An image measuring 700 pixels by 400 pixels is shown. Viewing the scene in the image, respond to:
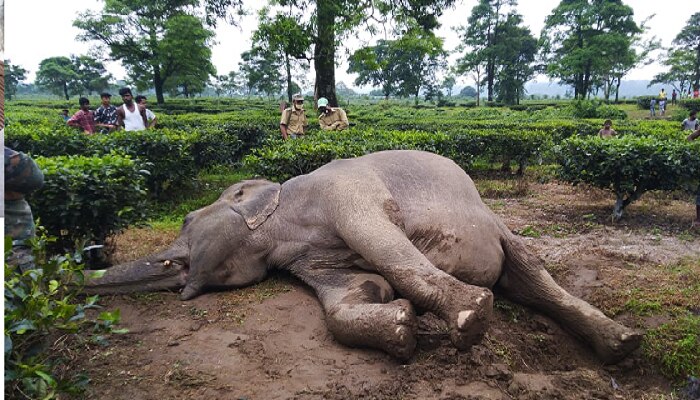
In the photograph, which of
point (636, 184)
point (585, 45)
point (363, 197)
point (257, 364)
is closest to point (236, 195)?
point (363, 197)

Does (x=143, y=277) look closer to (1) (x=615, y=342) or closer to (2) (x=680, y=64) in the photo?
(1) (x=615, y=342)

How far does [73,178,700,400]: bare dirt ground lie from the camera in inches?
103

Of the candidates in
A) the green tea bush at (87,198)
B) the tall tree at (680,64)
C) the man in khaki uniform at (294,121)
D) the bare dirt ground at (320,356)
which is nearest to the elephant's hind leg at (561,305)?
the bare dirt ground at (320,356)

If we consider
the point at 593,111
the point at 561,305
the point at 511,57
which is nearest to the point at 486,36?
the point at 511,57

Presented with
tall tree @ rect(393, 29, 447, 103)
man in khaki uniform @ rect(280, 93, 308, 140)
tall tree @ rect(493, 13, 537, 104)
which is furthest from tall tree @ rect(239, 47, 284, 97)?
man in khaki uniform @ rect(280, 93, 308, 140)

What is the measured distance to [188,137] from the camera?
8.61 metres

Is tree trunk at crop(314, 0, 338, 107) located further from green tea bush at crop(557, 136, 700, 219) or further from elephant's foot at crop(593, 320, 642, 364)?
elephant's foot at crop(593, 320, 642, 364)

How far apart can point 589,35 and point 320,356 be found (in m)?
49.7

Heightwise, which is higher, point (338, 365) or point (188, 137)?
point (188, 137)

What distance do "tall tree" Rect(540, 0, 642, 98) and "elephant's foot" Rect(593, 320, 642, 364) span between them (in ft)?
139

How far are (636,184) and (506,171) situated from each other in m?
4.72

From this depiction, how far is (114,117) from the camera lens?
31.9ft

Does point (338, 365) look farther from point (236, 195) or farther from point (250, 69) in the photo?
point (250, 69)

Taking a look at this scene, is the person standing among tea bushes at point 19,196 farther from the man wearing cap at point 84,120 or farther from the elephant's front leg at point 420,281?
the man wearing cap at point 84,120
